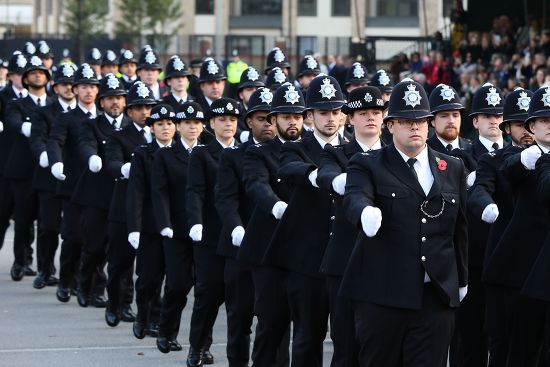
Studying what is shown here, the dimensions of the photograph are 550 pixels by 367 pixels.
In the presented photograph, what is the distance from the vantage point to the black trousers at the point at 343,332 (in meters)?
8.96

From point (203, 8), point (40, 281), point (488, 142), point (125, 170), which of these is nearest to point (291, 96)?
point (488, 142)

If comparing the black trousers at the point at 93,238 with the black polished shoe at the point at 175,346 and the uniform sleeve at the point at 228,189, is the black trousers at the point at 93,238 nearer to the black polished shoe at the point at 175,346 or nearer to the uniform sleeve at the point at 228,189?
the black polished shoe at the point at 175,346

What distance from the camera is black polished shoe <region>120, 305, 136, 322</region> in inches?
534

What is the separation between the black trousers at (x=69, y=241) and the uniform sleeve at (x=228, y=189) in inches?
165

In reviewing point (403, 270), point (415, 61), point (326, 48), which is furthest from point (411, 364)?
point (326, 48)

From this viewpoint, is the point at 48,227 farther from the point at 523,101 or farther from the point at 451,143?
the point at 523,101

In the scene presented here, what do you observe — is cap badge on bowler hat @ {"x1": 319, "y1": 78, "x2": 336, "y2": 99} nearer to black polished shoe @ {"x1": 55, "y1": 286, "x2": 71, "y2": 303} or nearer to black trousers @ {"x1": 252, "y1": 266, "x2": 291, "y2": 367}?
black trousers @ {"x1": 252, "y1": 266, "x2": 291, "y2": 367}

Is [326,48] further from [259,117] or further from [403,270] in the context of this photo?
[403,270]

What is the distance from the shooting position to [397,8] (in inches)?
2648

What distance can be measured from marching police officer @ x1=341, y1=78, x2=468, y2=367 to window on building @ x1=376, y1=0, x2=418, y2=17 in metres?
58.8

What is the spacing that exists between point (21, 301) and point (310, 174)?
6.16 meters

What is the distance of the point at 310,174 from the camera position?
9.33 metres

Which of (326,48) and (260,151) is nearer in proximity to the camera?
(260,151)

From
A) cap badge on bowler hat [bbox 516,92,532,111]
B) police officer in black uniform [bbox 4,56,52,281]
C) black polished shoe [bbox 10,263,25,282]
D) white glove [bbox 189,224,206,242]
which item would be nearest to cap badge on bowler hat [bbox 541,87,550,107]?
cap badge on bowler hat [bbox 516,92,532,111]
